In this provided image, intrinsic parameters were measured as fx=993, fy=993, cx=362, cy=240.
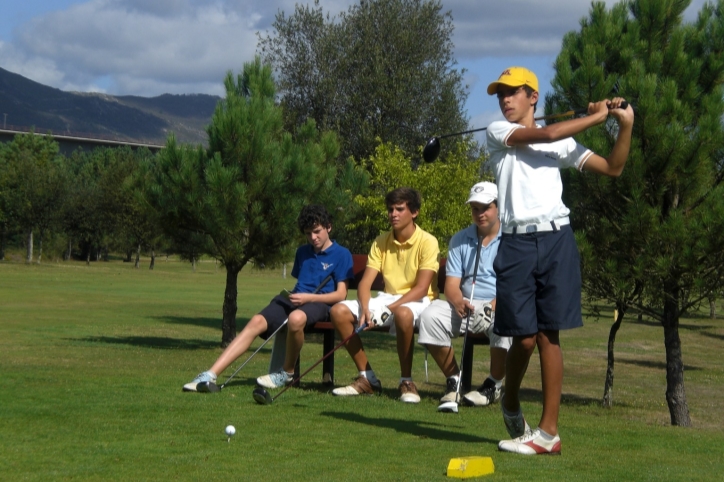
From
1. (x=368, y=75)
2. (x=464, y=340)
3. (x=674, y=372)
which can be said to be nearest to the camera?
(x=464, y=340)

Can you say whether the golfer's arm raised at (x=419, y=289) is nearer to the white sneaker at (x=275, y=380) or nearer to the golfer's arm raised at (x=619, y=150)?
the white sneaker at (x=275, y=380)

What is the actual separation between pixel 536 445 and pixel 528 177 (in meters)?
1.53

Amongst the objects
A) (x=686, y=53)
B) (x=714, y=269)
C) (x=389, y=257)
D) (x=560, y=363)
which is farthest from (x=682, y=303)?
(x=560, y=363)

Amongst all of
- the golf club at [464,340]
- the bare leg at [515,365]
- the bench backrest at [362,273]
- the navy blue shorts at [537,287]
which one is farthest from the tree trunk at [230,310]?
the navy blue shorts at [537,287]

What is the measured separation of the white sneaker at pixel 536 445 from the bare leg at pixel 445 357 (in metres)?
2.16

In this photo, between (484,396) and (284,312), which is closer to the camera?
(484,396)

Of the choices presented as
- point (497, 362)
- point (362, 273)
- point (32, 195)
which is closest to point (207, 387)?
point (497, 362)

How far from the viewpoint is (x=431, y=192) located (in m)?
22.3

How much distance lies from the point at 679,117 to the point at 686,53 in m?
0.87

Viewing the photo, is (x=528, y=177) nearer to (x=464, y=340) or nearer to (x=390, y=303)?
(x=464, y=340)

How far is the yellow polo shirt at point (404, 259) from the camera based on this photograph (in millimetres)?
8414

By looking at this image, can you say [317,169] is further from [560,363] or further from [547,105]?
[560,363]

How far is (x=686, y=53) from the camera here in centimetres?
1026

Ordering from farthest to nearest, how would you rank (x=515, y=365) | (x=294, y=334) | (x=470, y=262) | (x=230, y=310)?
(x=230, y=310) → (x=294, y=334) → (x=470, y=262) → (x=515, y=365)
